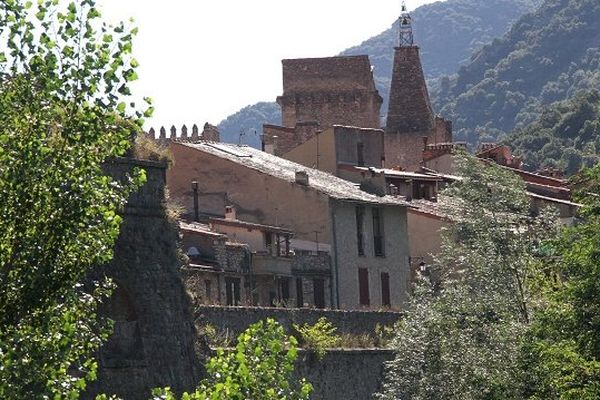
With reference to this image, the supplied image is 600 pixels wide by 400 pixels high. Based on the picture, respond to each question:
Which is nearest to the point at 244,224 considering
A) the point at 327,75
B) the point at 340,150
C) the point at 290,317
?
the point at 290,317

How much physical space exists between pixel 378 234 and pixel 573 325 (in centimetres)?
2724

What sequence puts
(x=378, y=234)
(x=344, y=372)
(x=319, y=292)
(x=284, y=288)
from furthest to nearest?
1. (x=378, y=234)
2. (x=319, y=292)
3. (x=284, y=288)
4. (x=344, y=372)

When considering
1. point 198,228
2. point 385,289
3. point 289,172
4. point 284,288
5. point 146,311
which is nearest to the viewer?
point 146,311

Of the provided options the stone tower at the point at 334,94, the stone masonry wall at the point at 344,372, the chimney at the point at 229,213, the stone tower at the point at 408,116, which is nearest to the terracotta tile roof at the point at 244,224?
the chimney at the point at 229,213

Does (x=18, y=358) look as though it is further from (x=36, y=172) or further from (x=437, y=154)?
(x=437, y=154)

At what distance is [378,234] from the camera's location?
71.5 meters

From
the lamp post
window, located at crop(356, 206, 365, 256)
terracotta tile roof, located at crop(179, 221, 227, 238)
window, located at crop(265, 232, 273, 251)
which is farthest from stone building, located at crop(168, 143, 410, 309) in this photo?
terracotta tile roof, located at crop(179, 221, 227, 238)

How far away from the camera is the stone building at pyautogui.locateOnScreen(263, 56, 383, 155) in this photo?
127 metres

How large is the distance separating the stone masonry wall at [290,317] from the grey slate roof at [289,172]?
7070mm

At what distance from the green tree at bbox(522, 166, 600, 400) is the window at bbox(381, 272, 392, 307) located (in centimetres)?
2249

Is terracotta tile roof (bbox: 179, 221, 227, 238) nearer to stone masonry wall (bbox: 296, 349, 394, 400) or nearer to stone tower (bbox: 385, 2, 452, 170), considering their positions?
stone masonry wall (bbox: 296, 349, 394, 400)

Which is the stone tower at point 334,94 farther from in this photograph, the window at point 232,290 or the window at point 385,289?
the window at point 232,290

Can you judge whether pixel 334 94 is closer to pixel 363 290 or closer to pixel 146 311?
pixel 363 290

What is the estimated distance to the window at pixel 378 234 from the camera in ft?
234
